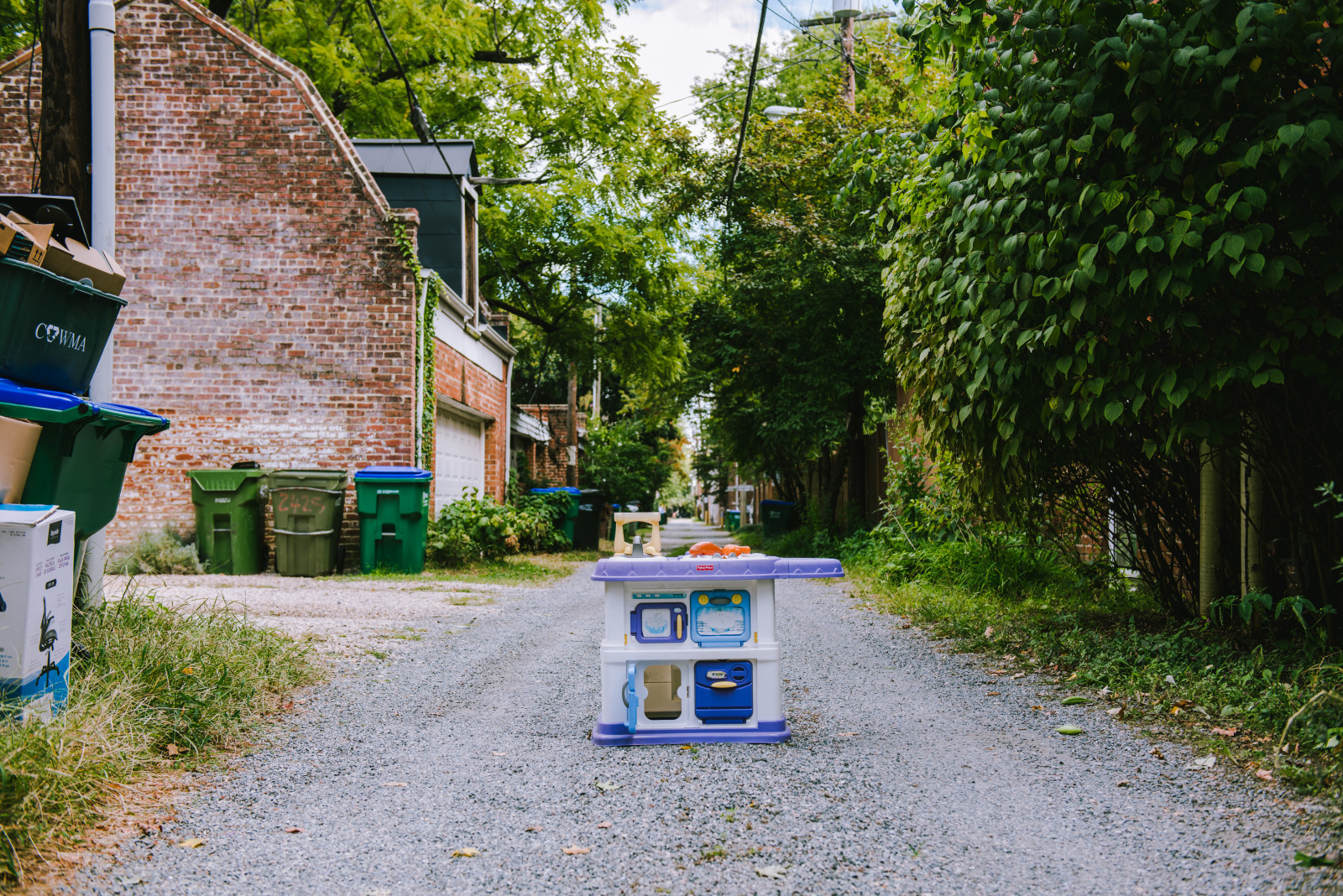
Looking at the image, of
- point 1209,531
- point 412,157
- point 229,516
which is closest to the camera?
point 1209,531

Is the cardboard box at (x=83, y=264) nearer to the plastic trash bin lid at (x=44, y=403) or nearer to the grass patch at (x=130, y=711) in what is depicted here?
the plastic trash bin lid at (x=44, y=403)

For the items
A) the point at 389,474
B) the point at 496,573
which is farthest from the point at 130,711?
the point at 496,573

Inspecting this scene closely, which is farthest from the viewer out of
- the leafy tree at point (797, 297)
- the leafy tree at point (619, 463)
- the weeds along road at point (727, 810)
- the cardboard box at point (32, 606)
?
the leafy tree at point (619, 463)

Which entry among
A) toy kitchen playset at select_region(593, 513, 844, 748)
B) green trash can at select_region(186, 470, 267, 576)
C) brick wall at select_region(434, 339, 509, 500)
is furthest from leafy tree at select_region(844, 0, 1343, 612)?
brick wall at select_region(434, 339, 509, 500)

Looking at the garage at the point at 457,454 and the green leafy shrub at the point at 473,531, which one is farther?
the garage at the point at 457,454

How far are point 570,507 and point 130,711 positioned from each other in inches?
486

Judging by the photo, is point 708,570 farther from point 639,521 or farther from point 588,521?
point 588,521

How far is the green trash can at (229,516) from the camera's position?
32.9 ft

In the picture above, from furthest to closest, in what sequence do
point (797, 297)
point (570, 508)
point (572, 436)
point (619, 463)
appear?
1. point (619, 463)
2. point (572, 436)
3. point (570, 508)
4. point (797, 297)

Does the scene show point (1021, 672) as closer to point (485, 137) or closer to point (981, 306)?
point (981, 306)

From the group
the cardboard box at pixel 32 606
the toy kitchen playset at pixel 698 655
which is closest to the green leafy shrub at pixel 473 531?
the toy kitchen playset at pixel 698 655

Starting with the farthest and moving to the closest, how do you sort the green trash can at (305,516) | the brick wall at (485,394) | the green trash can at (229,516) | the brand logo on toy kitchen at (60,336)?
the brick wall at (485,394) < the green trash can at (229,516) < the green trash can at (305,516) < the brand logo on toy kitchen at (60,336)

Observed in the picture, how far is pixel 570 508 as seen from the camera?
15.9 metres

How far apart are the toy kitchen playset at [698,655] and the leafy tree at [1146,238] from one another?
1850 mm
